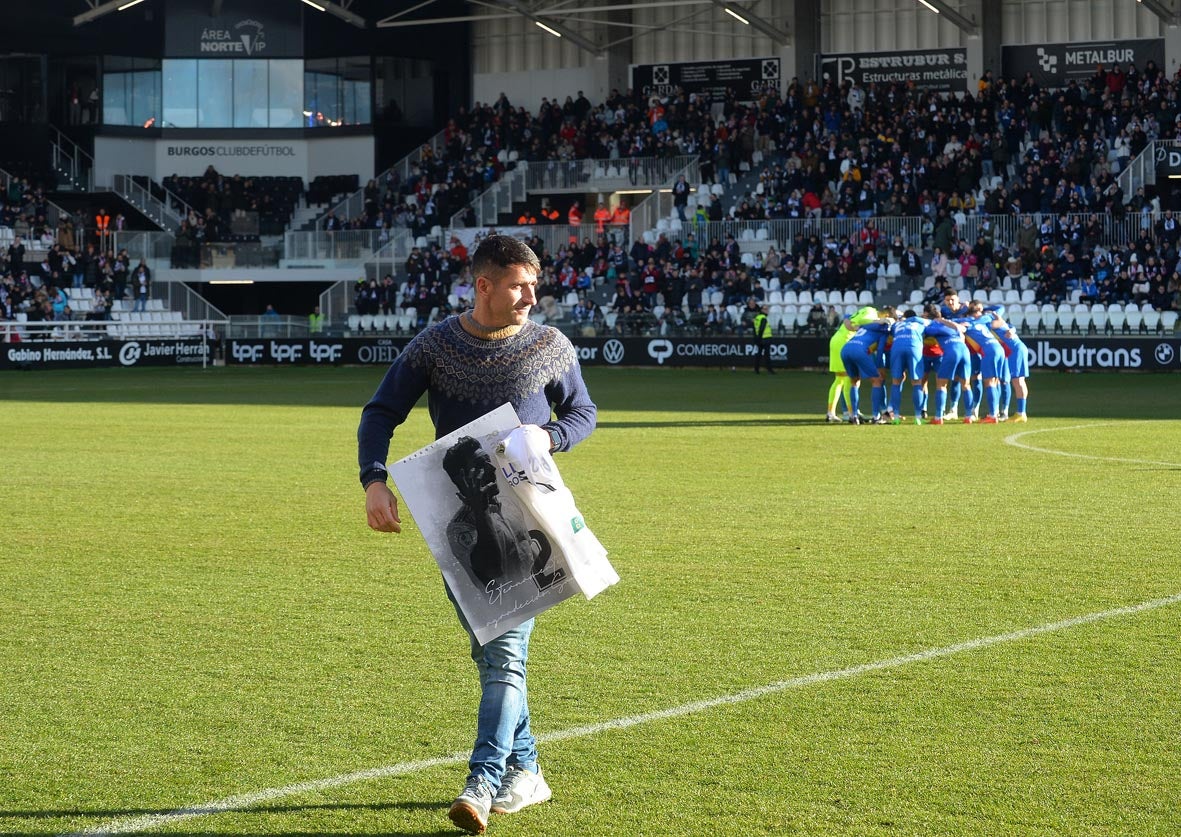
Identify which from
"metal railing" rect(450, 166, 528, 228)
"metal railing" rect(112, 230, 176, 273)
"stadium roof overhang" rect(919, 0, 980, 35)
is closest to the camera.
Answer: "stadium roof overhang" rect(919, 0, 980, 35)

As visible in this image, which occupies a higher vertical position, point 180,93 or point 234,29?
point 234,29

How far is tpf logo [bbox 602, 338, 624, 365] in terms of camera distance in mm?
44719

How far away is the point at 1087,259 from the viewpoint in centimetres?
4250

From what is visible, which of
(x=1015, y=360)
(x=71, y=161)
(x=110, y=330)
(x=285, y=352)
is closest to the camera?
(x=1015, y=360)

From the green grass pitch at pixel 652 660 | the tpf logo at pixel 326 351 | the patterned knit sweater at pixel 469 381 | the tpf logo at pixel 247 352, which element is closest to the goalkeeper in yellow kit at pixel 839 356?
the green grass pitch at pixel 652 660

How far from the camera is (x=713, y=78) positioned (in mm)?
58406

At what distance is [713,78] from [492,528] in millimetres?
54189

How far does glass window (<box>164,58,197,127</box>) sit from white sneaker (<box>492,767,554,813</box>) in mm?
58547

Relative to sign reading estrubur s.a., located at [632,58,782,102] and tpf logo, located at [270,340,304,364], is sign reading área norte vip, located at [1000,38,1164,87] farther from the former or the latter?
tpf logo, located at [270,340,304,364]

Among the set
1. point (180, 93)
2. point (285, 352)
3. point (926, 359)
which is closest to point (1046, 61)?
point (285, 352)

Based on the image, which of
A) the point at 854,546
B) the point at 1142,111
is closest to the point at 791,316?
the point at 1142,111

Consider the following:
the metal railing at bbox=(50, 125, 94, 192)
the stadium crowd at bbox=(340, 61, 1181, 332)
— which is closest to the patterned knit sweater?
the stadium crowd at bbox=(340, 61, 1181, 332)

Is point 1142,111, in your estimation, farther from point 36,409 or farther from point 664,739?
point 664,739

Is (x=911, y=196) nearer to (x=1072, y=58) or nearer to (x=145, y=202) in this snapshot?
(x=1072, y=58)
